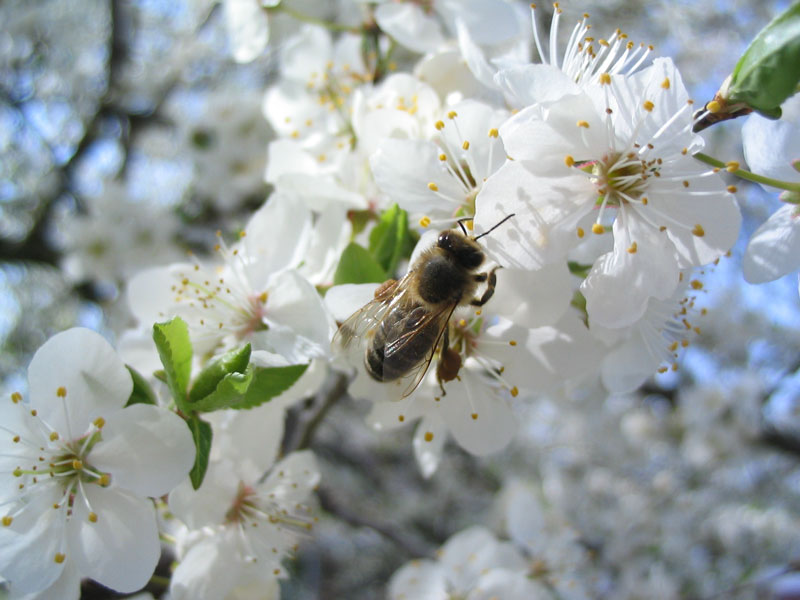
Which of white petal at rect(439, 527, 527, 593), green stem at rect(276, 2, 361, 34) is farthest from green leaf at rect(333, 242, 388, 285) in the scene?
white petal at rect(439, 527, 527, 593)

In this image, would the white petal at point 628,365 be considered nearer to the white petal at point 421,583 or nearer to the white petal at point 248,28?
the white petal at point 421,583

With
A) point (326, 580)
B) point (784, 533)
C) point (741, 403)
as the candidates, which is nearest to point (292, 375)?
point (741, 403)

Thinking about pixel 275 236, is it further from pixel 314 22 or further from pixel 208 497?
pixel 314 22

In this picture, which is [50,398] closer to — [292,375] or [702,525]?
[292,375]

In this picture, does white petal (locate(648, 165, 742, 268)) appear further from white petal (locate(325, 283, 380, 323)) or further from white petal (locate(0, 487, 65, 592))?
white petal (locate(0, 487, 65, 592))

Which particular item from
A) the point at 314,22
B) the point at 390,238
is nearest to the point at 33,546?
the point at 390,238
